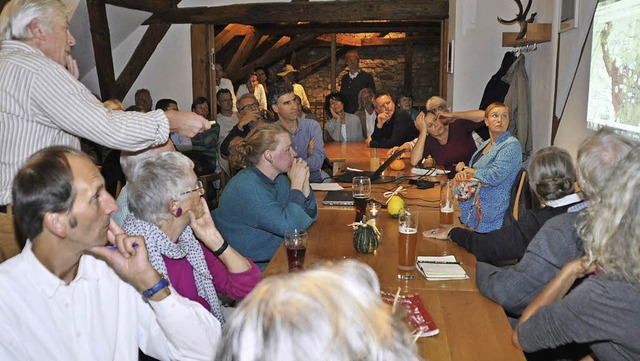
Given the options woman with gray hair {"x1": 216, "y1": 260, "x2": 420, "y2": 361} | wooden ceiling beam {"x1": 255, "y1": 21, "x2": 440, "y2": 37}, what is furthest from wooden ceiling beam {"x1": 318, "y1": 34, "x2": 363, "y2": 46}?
woman with gray hair {"x1": 216, "y1": 260, "x2": 420, "y2": 361}

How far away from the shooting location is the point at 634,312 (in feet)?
5.02

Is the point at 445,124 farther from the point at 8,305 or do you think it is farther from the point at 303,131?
the point at 8,305

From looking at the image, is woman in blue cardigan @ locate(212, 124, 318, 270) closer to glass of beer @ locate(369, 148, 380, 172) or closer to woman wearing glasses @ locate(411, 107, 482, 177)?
glass of beer @ locate(369, 148, 380, 172)

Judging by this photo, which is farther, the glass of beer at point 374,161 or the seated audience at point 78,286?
the glass of beer at point 374,161

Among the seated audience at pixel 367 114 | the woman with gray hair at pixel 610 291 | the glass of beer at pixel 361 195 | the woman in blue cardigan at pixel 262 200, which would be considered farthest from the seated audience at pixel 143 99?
the woman with gray hair at pixel 610 291

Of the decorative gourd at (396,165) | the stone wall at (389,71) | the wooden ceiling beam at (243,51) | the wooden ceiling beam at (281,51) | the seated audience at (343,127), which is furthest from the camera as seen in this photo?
the stone wall at (389,71)

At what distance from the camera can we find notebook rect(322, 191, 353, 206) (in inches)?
135

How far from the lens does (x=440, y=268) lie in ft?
7.24

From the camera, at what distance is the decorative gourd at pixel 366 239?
2439 mm

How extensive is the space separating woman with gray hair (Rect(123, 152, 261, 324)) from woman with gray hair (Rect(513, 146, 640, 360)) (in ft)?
3.25

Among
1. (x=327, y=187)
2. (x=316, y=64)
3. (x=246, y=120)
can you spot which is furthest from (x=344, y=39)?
(x=327, y=187)

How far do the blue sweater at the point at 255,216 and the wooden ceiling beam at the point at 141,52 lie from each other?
17.7 feet

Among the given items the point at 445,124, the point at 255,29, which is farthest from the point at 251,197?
the point at 255,29

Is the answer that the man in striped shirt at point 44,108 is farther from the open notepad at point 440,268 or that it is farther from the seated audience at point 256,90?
the seated audience at point 256,90
